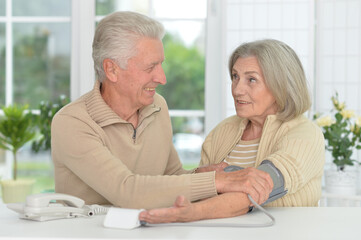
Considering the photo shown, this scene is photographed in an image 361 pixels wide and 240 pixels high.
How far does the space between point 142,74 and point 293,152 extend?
0.64m

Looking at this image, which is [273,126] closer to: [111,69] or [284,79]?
[284,79]

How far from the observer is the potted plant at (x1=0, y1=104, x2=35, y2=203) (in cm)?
414

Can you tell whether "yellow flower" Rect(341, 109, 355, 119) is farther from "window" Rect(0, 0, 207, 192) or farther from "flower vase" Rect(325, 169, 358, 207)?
"window" Rect(0, 0, 207, 192)

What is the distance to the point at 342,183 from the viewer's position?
3.49 meters

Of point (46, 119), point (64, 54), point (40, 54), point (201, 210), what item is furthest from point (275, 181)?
point (40, 54)

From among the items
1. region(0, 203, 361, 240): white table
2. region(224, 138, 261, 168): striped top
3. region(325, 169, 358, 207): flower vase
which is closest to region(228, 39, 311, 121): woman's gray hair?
region(224, 138, 261, 168): striped top

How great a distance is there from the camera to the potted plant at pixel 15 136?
13.6 feet

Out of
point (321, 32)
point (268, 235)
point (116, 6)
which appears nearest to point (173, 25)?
point (116, 6)

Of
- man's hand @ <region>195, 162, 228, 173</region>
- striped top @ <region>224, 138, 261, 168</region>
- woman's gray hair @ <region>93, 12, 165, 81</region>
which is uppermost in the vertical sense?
woman's gray hair @ <region>93, 12, 165, 81</region>

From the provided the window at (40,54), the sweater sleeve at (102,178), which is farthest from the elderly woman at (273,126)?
the window at (40,54)

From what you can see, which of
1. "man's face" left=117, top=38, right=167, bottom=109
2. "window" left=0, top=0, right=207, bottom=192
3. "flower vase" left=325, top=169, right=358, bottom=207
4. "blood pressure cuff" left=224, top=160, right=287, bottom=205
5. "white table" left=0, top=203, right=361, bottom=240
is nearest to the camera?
"white table" left=0, top=203, right=361, bottom=240

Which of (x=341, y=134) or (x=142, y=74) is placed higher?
(x=142, y=74)

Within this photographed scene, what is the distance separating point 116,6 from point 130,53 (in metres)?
2.50

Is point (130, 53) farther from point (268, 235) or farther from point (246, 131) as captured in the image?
point (268, 235)
